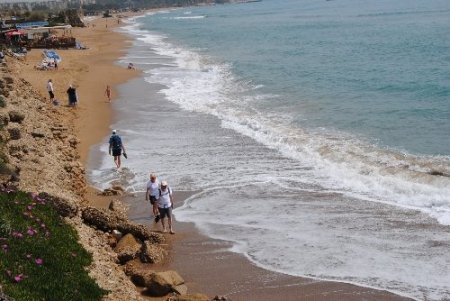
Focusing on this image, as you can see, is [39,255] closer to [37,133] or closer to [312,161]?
[37,133]

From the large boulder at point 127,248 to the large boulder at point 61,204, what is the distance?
1186 mm

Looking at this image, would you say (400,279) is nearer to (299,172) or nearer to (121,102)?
(299,172)

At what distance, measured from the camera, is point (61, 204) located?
35.3 ft

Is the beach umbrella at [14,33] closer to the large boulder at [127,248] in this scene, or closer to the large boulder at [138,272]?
the large boulder at [127,248]

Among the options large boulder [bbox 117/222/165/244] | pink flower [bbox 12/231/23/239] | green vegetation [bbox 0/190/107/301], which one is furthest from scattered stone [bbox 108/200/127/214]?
pink flower [bbox 12/231/23/239]

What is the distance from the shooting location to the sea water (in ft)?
34.4

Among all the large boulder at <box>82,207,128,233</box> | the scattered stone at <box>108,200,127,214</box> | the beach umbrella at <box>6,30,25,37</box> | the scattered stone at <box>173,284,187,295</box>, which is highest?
A: the beach umbrella at <box>6,30,25,37</box>

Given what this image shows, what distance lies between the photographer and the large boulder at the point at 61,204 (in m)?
10.7

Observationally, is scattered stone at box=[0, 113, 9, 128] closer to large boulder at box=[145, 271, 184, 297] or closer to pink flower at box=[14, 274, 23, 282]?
large boulder at box=[145, 271, 184, 297]

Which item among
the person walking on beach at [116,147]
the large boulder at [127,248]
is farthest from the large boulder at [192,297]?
A: the person walking on beach at [116,147]

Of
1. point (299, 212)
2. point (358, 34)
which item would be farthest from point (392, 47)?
point (299, 212)

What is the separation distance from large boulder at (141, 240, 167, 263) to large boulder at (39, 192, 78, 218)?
1690 mm

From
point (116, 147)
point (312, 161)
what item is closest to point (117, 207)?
point (116, 147)

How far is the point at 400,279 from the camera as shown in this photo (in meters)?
9.43
